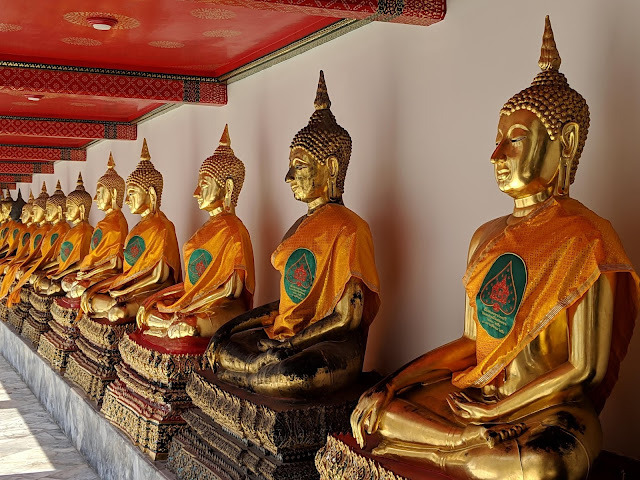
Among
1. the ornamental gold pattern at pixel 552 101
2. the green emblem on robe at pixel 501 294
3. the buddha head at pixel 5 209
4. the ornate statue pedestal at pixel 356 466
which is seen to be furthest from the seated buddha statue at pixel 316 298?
the buddha head at pixel 5 209

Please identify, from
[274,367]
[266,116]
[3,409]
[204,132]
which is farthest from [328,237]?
[3,409]

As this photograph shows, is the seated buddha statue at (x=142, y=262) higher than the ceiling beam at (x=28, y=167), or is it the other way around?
the ceiling beam at (x=28, y=167)

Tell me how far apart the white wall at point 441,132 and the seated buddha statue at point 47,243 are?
166 inches

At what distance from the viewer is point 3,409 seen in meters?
7.07

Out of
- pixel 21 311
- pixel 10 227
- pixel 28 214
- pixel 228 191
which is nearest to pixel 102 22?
pixel 228 191

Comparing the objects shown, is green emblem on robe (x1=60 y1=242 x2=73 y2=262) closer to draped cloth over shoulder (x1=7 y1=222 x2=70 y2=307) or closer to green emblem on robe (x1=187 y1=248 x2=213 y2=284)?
draped cloth over shoulder (x1=7 y1=222 x2=70 y2=307)

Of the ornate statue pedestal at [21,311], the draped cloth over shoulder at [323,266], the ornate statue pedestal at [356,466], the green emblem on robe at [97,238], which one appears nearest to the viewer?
the ornate statue pedestal at [356,466]

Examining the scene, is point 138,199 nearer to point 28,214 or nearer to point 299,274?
point 299,274

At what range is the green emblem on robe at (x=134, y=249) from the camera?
5.96 metres

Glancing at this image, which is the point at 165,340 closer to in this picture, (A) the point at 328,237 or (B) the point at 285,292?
(B) the point at 285,292

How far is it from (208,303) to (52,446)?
2080 mm

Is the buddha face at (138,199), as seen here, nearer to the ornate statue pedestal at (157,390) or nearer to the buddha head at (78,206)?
the ornate statue pedestal at (157,390)

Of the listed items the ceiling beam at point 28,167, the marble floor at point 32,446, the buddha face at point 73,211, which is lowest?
the marble floor at point 32,446

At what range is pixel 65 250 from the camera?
8.45m
